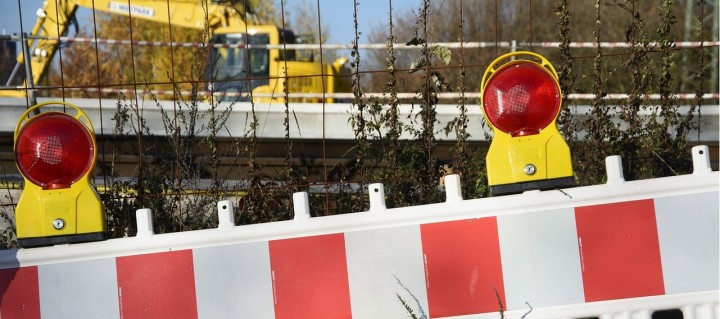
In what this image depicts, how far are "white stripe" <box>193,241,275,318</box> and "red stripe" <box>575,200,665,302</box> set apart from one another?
1.09 metres

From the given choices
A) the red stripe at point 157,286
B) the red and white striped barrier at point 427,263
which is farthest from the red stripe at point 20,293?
the red stripe at point 157,286

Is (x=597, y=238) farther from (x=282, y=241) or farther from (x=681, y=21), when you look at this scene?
(x=681, y=21)

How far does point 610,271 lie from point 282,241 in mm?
1125

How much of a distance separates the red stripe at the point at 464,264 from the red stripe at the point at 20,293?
138cm

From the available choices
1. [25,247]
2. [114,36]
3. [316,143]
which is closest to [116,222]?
[25,247]

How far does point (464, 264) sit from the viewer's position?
141 inches

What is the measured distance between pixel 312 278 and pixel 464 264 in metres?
0.52

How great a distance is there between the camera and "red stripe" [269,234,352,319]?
3609 mm

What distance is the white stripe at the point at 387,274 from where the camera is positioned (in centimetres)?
360

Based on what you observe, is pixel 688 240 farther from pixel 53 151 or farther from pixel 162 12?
pixel 162 12

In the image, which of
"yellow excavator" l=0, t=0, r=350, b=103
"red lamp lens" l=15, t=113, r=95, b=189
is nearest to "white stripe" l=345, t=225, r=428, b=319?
"red lamp lens" l=15, t=113, r=95, b=189

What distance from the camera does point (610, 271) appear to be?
11.6 feet

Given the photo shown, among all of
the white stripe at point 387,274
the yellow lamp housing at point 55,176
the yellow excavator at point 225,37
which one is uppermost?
the yellow excavator at point 225,37

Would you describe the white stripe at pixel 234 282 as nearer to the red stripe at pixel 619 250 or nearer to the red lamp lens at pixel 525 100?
the red lamp lens at pixel 525 100
